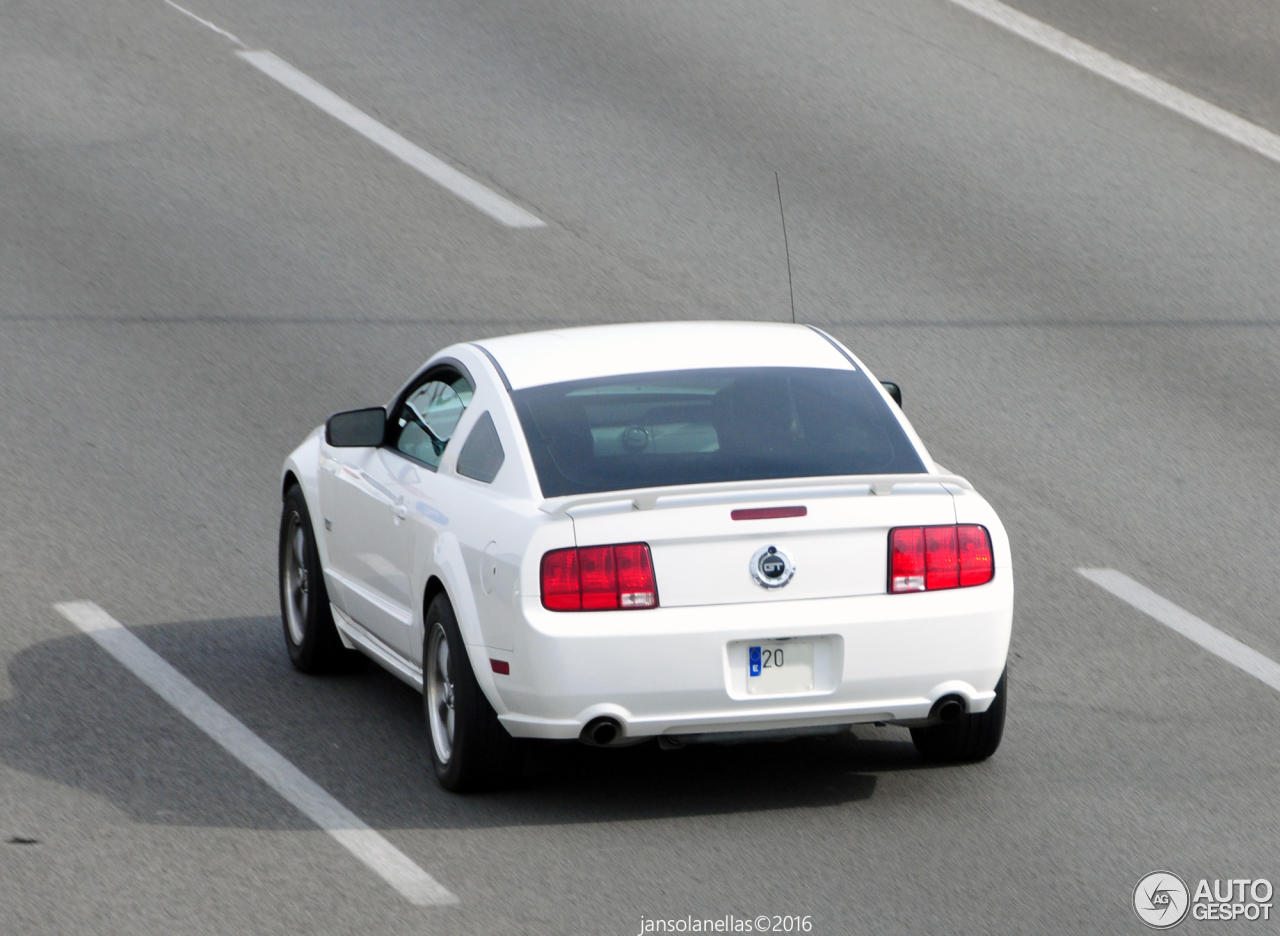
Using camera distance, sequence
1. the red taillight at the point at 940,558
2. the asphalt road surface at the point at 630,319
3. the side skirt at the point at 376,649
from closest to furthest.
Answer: the asphalt road surface at the point at 630,319 → the red taillight at the point at 940,558 → the side skirt at the point at 376,649

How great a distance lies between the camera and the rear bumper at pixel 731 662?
616 centimetres

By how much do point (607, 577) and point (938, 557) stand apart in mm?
1080

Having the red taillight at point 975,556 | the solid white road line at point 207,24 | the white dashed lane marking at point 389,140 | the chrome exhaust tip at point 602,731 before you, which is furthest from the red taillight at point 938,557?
the solid white road line at point 207,24

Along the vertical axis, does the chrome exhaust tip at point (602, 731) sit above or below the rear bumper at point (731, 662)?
below

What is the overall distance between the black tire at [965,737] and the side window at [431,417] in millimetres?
2041

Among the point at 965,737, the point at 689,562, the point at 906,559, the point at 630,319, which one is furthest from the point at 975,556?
the point at 630,319

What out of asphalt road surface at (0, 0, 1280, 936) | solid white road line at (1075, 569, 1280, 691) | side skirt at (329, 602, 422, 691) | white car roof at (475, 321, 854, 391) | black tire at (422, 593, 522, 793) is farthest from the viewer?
solid white road line at (1075, 569, 1280, 691)

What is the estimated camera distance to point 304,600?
8570mm

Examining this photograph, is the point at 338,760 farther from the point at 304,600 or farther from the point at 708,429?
the point at 708,429

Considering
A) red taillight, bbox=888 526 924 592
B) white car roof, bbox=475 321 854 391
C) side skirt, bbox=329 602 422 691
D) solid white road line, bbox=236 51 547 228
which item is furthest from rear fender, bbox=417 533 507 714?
solid white road line, bbox=236 51 547 228

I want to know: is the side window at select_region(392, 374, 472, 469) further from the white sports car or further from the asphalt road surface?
the asphalt road surface

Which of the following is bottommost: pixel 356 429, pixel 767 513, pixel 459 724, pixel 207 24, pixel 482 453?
pixel 207 24

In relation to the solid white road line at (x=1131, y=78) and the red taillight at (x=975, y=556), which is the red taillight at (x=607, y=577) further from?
the solid white road line at (x=1131, y=78)

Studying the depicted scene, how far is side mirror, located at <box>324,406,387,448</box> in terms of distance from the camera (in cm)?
773
